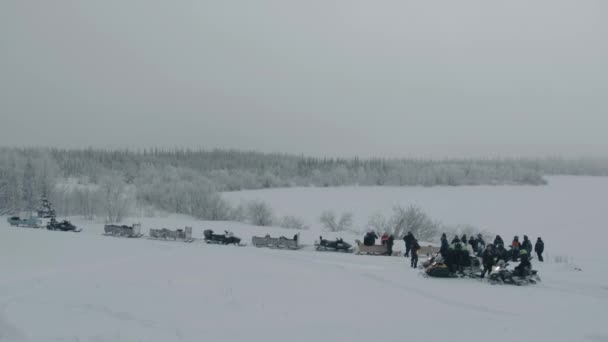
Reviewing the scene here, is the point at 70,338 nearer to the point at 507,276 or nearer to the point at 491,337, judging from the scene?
the point at 491,337

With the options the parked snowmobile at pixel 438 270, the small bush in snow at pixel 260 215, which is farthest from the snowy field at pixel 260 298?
the small bush in snow at pixel 260 215

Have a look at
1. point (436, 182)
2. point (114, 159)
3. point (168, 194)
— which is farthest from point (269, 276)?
point (114, 159)

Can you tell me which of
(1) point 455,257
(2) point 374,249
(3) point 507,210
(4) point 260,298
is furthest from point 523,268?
(3) point 507,210

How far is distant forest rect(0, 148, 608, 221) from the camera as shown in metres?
46.9

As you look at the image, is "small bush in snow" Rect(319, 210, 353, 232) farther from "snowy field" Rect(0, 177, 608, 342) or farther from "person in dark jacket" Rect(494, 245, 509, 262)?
"person in dark jacket" Rect(494, 245, 509, 262)

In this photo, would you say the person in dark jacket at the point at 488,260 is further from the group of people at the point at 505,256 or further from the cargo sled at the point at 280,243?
the cargo sled at the point at 280,243

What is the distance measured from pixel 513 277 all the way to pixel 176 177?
70.7 m

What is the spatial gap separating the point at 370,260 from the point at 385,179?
90464mm

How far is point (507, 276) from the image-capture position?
15594 mm

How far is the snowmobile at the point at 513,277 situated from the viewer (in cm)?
1553

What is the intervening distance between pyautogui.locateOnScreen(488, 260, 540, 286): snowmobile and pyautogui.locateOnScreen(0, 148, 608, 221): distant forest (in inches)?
1210

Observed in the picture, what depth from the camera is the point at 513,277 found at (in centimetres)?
1554

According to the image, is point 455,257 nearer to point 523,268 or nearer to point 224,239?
point 523,268

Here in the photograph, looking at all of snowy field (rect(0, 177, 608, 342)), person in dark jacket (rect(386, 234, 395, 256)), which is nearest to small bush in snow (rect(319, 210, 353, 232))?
snowy field (rect(0, 177, 608, 342))
